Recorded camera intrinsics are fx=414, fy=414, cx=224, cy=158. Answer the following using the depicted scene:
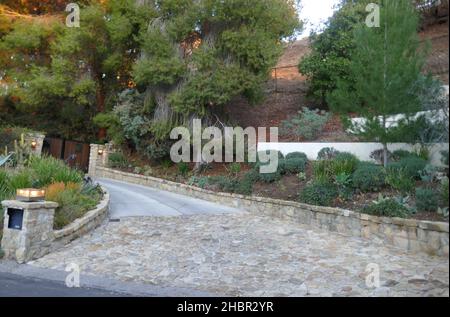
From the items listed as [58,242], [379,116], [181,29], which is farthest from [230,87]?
[58,242]

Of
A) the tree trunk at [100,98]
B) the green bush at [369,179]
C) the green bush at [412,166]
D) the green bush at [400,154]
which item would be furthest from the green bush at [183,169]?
the green bush at [412,166]

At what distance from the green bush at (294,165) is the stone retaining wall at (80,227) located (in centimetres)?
504

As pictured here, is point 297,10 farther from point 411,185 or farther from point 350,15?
point 411,185

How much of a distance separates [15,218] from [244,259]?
4307 mm

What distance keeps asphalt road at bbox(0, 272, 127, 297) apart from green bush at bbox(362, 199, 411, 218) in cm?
519

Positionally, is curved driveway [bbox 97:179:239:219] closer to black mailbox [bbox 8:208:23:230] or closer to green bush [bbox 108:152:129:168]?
black mailbox [bbox 8:208:23:230]

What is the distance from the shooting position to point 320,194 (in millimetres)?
9680

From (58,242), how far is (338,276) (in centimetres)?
532

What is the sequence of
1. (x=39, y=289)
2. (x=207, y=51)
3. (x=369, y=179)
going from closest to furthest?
(x=39, y=289), (x=369, y=179), (x=207, y=51)

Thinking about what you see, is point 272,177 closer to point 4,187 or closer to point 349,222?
point 349,222

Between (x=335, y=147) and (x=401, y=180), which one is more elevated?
(x=335, y=147)

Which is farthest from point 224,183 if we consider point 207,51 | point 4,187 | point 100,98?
point 100,98

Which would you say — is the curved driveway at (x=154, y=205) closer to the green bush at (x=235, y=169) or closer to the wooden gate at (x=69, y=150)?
the green bush at (x=235, y=169)
